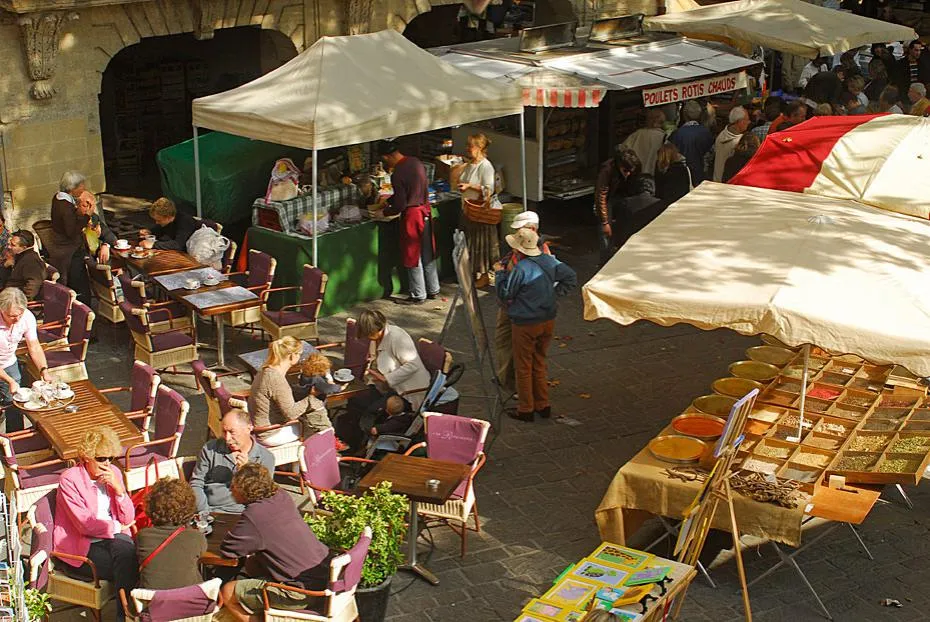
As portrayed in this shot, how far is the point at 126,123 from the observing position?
18703 millimetres

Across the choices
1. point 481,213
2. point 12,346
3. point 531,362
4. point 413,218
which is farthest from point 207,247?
point 531,362

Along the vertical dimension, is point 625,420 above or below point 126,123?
below

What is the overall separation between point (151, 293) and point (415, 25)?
1058 centimetres

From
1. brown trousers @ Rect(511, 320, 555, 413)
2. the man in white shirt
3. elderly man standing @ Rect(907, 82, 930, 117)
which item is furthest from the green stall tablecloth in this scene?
elderly man standing @ Rect(907, 82, 930, 117)

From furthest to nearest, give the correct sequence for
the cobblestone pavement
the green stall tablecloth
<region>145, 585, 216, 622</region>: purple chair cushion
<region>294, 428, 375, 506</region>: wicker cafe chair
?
→ 1. the green stall tablecloth
2. <region>294, 428, 375, 506</region>: wicker cafe chair
3. the cobblestone pavement
4. <region>145, 585, 216, 622</region>: purple chair cushion

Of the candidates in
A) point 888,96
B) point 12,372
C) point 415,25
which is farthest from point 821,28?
point 12,372

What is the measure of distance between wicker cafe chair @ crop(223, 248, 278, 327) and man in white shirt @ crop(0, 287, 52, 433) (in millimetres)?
2125

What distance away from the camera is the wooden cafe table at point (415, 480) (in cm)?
795

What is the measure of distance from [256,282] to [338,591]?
17.8 ft

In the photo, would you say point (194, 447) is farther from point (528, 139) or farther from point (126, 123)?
point (126, 123)

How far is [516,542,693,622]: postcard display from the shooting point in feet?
23.1

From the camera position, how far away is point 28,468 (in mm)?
8469

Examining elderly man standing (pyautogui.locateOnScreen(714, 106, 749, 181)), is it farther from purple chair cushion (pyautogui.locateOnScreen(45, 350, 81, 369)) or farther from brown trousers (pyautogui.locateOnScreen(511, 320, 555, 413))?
purple chair cushion (pyautogui.locateOnScreen(45, 350, 81, 369))

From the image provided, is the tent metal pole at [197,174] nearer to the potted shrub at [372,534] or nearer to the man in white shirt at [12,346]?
the man in white shirt at [12,346]
